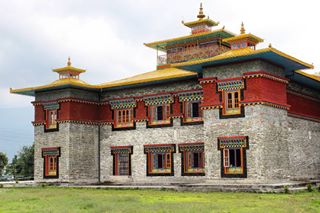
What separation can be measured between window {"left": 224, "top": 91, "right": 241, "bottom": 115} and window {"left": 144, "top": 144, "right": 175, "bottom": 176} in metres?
5.01

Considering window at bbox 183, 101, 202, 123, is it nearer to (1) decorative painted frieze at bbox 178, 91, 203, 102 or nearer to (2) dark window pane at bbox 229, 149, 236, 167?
(1) decorative painted frieze at bbox 178, 91, 203, 102

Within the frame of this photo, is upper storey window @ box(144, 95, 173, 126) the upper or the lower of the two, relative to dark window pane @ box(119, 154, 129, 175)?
upper

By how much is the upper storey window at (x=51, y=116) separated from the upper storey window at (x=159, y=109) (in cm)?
578

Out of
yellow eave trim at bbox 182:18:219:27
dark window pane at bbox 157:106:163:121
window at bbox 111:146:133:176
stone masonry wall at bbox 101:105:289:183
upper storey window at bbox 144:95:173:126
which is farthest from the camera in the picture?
yellow eave trim at bbox 182:18:219:27

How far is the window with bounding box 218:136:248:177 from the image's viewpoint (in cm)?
2398

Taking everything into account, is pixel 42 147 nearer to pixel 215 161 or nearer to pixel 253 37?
pixel 215 161

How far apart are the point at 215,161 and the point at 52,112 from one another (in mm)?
12036

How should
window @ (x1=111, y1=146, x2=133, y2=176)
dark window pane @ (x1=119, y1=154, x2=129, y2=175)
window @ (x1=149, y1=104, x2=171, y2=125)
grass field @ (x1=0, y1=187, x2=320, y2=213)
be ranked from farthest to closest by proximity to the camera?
dark window pane @ (x1=119, y1=154, x2=129, y2=175) < window @ (x1=111, y1=146, x2=133, y2=176) < window @ (x1=149, y1=104, x2=171, y2=125) < grass field @ (x1=0, y1=187, x2=320, y2=213)

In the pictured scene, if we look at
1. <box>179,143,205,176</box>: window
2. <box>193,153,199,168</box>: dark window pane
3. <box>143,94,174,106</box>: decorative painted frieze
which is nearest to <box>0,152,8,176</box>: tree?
<box>143,94,174,106</box>: decorative painted frieze

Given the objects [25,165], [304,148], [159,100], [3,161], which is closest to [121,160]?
[159,100]

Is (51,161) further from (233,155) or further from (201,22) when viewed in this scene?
(201,22)

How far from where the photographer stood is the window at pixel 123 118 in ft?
102

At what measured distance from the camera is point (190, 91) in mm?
28203

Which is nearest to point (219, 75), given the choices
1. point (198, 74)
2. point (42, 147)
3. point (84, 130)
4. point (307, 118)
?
point (198, 74)
